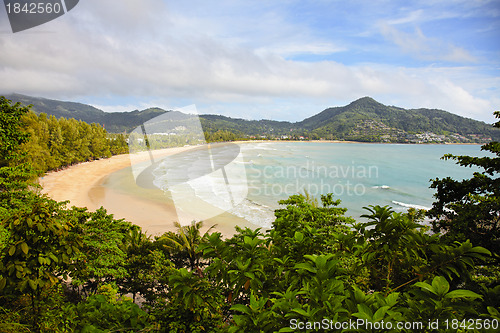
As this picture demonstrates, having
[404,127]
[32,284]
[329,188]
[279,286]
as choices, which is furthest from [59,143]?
[404,127]

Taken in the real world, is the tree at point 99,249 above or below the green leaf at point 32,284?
below

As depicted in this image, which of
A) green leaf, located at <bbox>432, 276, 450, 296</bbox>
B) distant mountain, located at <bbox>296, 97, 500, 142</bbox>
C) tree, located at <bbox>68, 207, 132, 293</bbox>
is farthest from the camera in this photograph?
distant mountain, located at <bbox>296, 97, 500, 142</bbox>

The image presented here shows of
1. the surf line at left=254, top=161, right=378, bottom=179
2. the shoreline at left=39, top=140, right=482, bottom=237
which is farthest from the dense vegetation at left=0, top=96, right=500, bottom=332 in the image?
the surf line at left=254, top=161, right=378, bottom=179

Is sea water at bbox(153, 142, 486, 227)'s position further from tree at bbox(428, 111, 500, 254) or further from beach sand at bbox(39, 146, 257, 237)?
tree at bbox(428, 111, 500, 254)

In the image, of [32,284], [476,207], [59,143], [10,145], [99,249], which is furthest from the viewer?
[59,143]

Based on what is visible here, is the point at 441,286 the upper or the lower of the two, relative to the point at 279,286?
upper

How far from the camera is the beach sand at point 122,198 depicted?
21016mm

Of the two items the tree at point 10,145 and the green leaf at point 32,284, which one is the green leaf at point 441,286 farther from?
the tree at point 10,145

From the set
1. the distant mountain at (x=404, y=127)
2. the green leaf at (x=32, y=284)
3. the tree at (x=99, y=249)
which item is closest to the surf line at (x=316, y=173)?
the tree at (x=99, y=249)

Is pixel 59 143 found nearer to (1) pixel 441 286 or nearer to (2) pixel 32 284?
(2) pixel 32 284

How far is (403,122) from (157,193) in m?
181

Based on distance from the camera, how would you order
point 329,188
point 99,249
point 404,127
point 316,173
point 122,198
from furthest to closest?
point 404,127 < point 316,173 < point 329,188 < point 122,198 < point 99,249

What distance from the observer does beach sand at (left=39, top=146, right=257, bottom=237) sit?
2102cm

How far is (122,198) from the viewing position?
1096 inches
